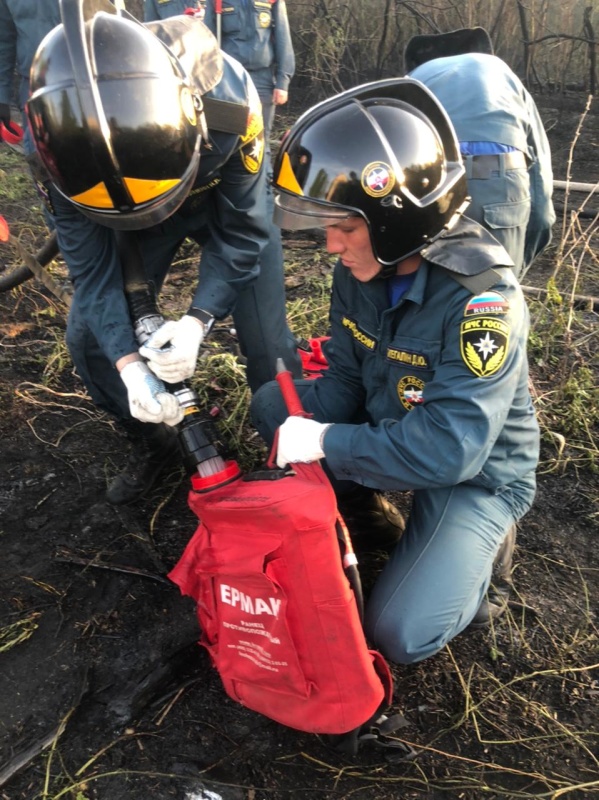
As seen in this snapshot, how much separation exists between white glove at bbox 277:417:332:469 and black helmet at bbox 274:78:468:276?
57 cm

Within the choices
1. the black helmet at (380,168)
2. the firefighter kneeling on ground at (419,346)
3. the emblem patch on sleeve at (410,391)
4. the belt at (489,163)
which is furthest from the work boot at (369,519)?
the belt at (489,163)

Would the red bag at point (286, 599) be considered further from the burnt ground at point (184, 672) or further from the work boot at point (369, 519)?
the work boot at point (369, 519)

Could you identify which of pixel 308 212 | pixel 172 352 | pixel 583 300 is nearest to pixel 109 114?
pixel 308 212

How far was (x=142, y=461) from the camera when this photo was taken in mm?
3328

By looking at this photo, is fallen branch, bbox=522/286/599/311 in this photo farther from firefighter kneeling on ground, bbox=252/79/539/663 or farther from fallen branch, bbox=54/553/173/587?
fallen branch, bbox=54/553/173/587

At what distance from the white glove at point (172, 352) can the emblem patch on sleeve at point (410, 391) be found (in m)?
0.78

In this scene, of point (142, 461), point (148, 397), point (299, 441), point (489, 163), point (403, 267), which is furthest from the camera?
point (142, 461)

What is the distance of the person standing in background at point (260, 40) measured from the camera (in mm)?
5844

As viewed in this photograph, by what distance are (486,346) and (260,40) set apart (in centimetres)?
504

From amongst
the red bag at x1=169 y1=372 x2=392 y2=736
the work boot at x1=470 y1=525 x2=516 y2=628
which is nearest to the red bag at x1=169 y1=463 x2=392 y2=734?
the red bag at x1=169 y1=372 x2=392 y2=736

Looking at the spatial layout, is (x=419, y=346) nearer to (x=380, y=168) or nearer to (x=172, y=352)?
(x=380, y=168)

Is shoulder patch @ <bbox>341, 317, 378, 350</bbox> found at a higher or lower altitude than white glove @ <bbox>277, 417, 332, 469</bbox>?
higher

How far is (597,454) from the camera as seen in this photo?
352 cm

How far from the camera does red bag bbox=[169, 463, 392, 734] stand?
6.38 feet
